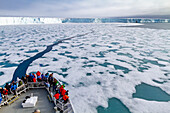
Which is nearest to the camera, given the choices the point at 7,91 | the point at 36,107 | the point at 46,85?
the point at 36,107

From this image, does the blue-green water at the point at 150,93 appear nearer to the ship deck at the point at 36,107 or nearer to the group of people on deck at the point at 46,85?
the group of people on deck at the point at 46,85

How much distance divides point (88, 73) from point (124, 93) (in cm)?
466

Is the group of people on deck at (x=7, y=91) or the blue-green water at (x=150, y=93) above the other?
the group of people on deck at (x=7, y=91)

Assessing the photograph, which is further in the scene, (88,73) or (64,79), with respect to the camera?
(88,73)

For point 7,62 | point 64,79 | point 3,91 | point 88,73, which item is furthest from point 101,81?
point 7,62

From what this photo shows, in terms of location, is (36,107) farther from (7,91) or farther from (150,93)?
(150,93)

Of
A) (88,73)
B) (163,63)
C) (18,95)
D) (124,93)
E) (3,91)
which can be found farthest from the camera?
(163,63)

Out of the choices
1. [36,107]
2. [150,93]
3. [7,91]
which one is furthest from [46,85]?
[150,93]

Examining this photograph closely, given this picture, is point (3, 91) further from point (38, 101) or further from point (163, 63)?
point (163, 63)

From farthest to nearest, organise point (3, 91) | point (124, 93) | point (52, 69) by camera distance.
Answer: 1. point (52, 69)
2. point (124, 93)
3. point (3, 91)

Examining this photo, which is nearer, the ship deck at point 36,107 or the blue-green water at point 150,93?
the ship deck at point 36,107

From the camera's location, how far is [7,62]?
1606 centimetres

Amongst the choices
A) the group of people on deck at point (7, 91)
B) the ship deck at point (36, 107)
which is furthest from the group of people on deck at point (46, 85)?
the ship deck at point (36, 107)

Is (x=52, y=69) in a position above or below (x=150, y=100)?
above
